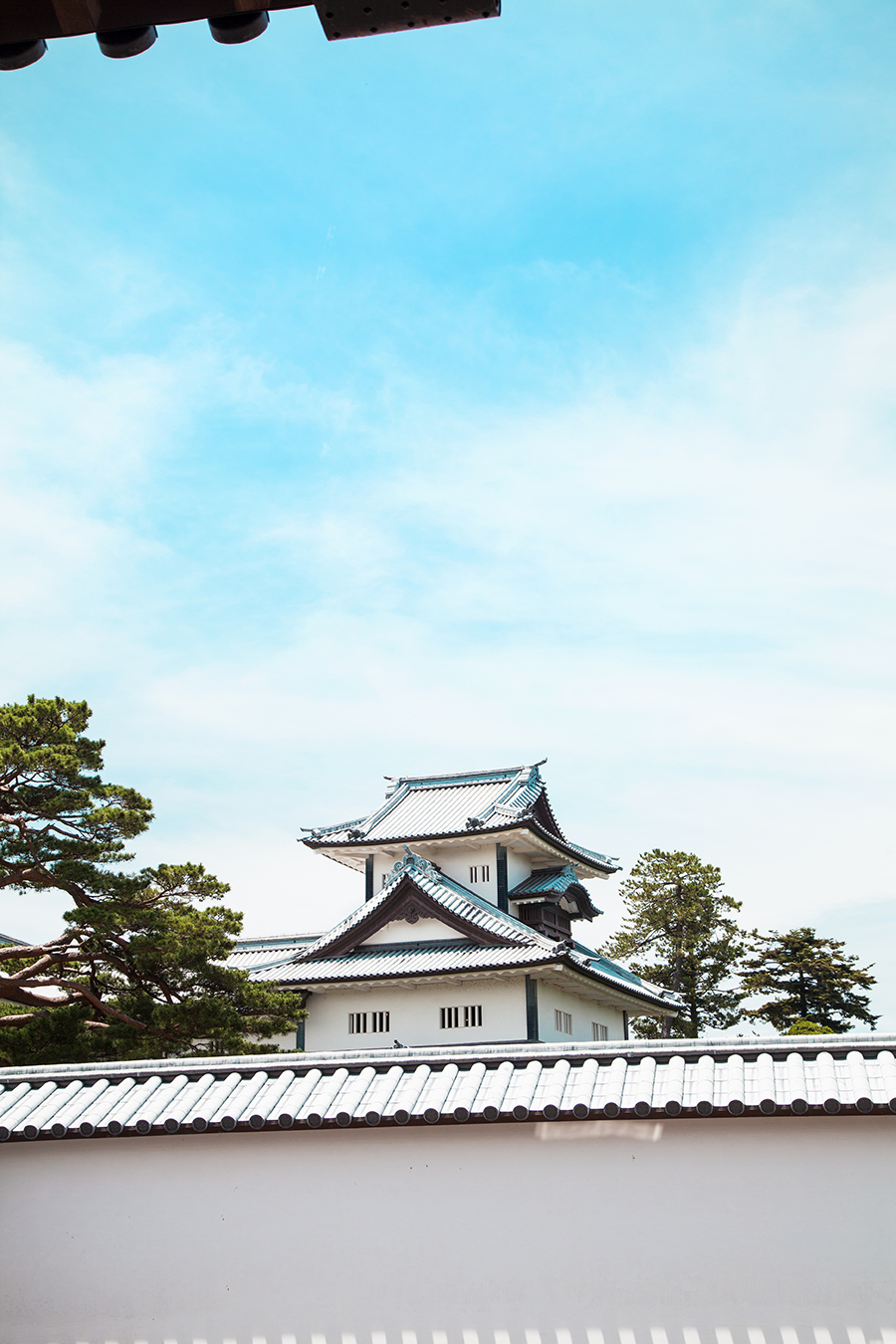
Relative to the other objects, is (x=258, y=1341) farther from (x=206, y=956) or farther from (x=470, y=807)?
(x=470, y=807)

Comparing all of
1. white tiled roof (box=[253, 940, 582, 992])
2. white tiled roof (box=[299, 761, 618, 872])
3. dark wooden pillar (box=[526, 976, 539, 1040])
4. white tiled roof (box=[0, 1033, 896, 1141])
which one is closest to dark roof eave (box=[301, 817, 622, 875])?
white tiled roof (box=[299, 761, 618, 872])

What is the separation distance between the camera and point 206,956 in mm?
19891

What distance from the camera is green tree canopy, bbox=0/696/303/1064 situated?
18688mm

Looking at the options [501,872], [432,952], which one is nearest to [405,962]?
[432,952]

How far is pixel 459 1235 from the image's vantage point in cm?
795

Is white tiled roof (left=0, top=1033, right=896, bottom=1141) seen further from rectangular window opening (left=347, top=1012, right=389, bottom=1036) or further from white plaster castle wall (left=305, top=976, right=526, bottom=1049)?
rectangular window opening (left=347, top=1012, right=389, bottom=1036)

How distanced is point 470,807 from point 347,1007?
6.57 meters

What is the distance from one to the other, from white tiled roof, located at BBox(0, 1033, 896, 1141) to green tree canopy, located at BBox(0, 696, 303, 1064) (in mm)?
9722

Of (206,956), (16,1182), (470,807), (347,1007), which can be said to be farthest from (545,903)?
(16,1182)

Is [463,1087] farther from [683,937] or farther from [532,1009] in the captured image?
[683,937]

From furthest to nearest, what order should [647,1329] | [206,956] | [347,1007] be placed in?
[347,1007]
[206,956]
[647,1329]

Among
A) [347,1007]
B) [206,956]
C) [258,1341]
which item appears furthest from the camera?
[347,1007]

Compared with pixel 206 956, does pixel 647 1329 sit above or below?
below

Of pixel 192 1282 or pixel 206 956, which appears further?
pixel 206 956
